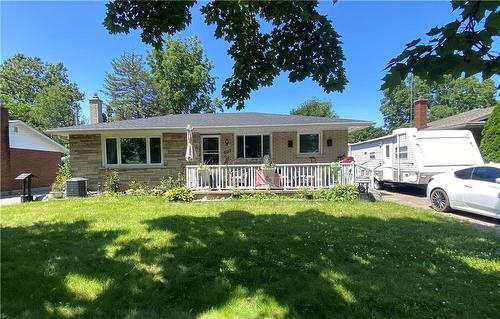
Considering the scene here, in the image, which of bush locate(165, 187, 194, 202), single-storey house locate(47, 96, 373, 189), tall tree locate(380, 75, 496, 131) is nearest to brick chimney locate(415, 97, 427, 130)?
single-storey house locate(47, 96, 373, 189)

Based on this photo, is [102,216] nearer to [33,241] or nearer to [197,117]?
[33,241]

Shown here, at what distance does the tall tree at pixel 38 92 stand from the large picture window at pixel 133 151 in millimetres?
33472

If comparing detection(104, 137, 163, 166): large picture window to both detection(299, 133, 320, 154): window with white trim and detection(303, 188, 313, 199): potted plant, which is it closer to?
detection(299, 133, 320, 154): window with white trim

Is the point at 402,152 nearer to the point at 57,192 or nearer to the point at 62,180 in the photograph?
the point at 57,192

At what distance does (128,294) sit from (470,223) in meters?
7.90

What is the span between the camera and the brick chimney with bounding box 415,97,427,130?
1988 centimetres

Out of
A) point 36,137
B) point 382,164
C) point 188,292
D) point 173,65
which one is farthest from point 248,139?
point 173,65

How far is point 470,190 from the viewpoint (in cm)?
828

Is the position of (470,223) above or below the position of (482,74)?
A: below

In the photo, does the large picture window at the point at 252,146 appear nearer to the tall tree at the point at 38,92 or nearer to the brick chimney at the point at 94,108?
the brick chimney at the point at 94,108

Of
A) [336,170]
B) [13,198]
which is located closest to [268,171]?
[336,170]

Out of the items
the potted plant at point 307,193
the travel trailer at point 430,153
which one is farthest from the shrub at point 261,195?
the travel trailer at point 430,153

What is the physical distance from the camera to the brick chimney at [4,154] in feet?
53.7

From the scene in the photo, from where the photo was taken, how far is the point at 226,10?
5234 mm
